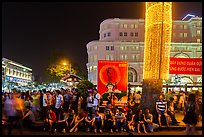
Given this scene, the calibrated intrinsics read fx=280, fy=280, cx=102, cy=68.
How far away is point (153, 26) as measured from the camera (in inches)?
527

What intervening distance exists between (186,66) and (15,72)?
11417 centimetres

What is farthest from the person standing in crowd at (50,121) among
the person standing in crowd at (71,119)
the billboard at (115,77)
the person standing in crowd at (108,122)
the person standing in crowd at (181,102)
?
the person standing in crowd at (181,102)

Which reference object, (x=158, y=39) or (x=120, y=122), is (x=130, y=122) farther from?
(x=158, y=39)

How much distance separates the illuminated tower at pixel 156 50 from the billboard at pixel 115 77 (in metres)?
1.80

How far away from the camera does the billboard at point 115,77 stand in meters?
15.1

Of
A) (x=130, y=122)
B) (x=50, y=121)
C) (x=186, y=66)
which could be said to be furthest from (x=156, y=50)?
(x=50, y=121)

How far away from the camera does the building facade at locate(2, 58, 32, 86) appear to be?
106 m

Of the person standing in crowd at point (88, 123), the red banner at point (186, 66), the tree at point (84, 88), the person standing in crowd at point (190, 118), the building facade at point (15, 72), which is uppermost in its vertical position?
the building facade at point (15, 72)

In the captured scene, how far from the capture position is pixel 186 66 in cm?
1592

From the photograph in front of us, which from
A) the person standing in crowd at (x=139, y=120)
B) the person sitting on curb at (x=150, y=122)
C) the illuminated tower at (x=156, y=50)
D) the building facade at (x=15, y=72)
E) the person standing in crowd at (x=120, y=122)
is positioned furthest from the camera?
the building facade at (x=15, y=72)

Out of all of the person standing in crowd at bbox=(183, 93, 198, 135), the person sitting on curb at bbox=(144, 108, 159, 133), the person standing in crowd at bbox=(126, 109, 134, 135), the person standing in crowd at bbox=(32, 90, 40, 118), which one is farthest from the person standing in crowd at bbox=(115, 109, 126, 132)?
the person standing in crowd at bbox=(32, 90, 40, 118)

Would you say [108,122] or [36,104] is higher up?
[36,104]

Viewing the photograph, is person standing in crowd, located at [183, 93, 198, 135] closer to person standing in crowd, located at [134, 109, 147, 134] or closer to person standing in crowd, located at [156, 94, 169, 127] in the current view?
person standing in crowd, located at [134, 109, 147, 134]

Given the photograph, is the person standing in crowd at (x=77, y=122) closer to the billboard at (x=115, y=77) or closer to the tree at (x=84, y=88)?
the billboard at (x=115, y=77)
